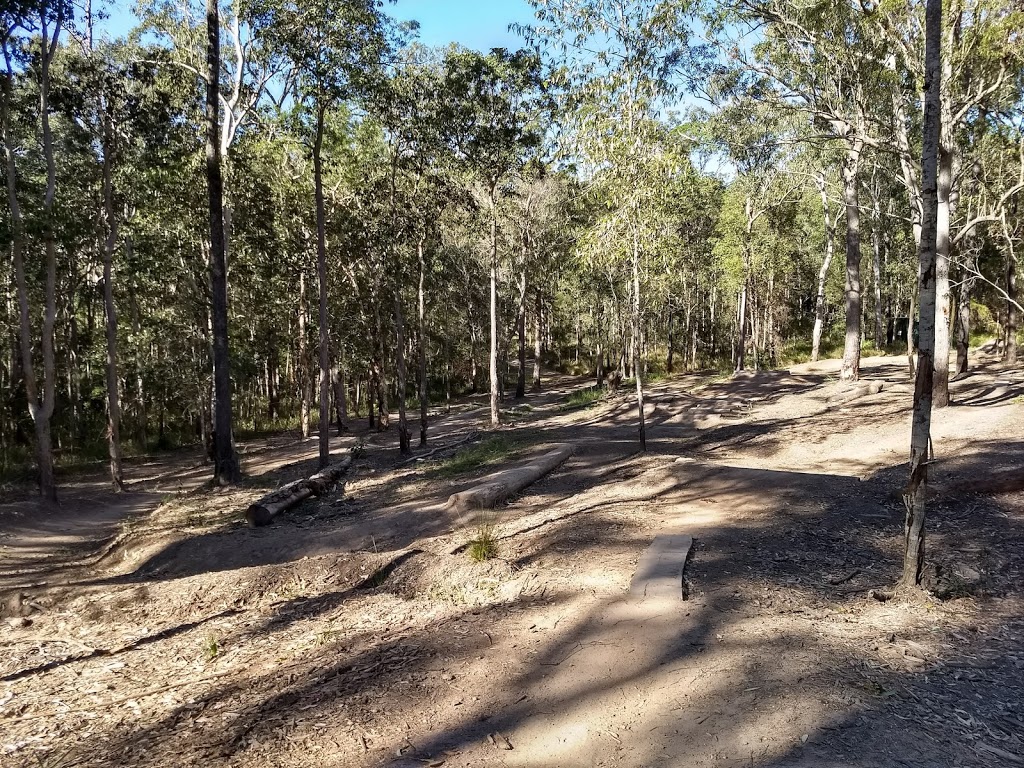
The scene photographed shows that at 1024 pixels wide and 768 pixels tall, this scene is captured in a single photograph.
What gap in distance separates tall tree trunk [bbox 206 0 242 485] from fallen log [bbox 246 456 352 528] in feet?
9.02

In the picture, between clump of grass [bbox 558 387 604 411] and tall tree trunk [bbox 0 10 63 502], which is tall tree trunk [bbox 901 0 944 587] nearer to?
tall tree trunk [bbox 0 10 63 502]

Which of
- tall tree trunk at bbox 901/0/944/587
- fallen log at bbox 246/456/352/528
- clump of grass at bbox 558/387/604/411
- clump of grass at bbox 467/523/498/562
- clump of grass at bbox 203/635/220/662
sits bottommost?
clump of grass at bbox 203/635/220/662

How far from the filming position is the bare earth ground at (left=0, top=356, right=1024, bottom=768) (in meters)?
3.97

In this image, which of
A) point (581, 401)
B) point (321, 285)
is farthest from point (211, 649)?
point (581, 401)

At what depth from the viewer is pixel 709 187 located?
35.1m

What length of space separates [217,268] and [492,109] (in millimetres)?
10536

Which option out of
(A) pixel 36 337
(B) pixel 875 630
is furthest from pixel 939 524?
(A) pixel 36 337

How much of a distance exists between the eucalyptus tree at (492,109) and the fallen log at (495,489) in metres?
12.1

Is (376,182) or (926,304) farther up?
(376,182)

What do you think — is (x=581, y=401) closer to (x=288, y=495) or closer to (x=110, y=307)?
(x=288, y=495)

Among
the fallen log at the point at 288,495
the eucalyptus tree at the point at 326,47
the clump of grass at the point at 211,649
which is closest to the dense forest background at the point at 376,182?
the eucalyptus tree at the point at 326,47

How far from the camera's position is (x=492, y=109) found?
1973 centimetres

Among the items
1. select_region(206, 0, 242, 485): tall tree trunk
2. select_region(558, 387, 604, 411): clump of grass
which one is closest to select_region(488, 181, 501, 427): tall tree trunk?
select_region(558, 387, 604, 411): clump of grass

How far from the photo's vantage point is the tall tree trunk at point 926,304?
531 centimetres
